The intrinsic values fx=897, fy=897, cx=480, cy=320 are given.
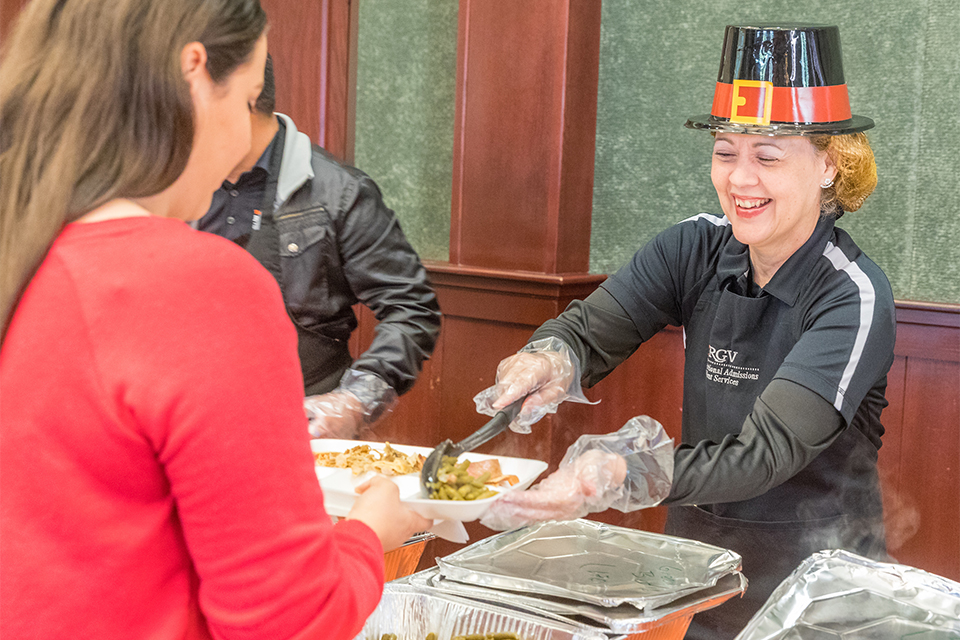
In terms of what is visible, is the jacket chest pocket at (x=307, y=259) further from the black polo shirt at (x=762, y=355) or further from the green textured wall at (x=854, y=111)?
the green textured wall at (x=854, y=111)

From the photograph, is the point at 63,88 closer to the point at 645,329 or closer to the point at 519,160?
the point at 645,329

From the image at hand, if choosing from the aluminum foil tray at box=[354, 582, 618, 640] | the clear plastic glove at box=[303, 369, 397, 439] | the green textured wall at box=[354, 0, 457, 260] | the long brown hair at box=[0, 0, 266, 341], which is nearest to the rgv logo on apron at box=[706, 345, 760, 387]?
the clear plastic glove at box=[303, 369, 397, 439]

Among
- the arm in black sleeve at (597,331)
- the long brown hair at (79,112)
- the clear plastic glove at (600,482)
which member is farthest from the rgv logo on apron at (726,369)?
the long brown hair at (79,112)

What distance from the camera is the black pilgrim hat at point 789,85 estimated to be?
171cm

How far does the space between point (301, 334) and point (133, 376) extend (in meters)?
1.33

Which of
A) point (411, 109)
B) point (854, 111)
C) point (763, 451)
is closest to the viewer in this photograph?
point (763, 451)

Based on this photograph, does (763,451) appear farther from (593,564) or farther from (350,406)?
(350,406)

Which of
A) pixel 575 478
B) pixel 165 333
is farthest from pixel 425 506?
pixel 165 333

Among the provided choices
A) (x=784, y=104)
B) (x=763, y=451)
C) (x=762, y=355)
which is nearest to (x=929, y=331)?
(x=762, y=355)

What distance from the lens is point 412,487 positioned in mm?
1343

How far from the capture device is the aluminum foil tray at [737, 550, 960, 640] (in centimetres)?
123

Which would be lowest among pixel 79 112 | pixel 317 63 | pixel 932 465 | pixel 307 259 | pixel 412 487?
pixel 932 465

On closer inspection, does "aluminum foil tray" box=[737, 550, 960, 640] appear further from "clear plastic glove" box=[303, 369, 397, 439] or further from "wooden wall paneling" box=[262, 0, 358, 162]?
"wooden wall paneling" box=[262, 0, 358, 162]

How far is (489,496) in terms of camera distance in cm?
127
